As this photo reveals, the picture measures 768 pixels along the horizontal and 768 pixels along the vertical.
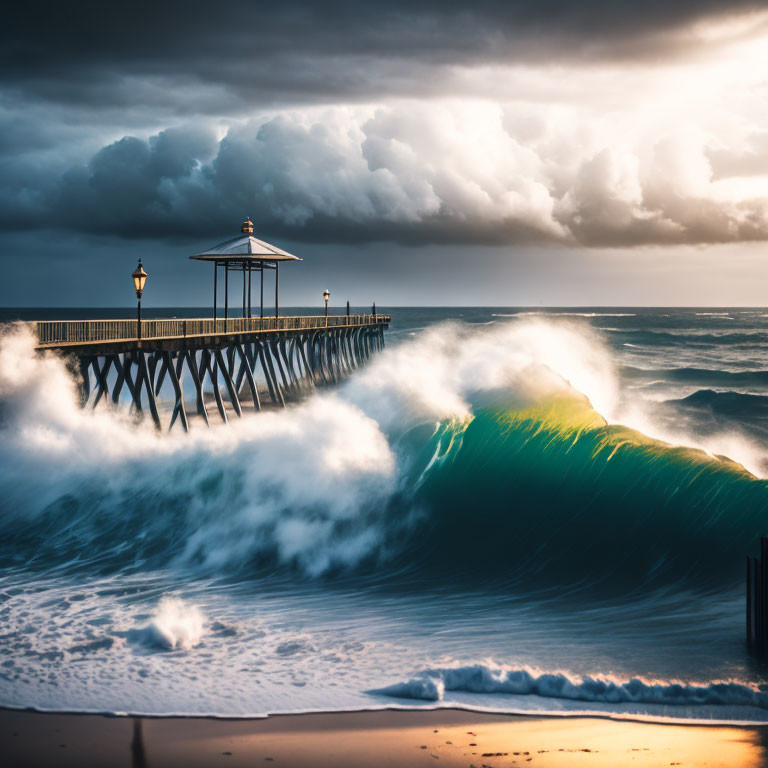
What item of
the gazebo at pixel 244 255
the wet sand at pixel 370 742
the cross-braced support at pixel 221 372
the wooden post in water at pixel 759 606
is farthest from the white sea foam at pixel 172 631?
the gazebo at pixel 244 255

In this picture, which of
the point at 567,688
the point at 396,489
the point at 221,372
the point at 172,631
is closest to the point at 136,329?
the point at 396,489

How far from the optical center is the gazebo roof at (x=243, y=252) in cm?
2967

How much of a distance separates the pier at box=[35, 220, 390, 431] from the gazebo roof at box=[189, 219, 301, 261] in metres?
0.04

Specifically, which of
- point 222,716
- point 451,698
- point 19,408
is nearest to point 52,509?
point 19,408

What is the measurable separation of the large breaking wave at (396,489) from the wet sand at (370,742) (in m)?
4.08

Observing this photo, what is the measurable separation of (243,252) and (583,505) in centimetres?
2025

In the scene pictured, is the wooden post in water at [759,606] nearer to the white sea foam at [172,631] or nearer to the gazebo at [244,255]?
the white sea foam at [172,631]

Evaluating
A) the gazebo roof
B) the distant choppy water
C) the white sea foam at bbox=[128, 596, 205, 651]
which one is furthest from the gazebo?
the white sea foam at bbox=[128, 596, 205, 651]

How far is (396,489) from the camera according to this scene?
13.3 m

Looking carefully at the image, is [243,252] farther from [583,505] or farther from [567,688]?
[567,688]

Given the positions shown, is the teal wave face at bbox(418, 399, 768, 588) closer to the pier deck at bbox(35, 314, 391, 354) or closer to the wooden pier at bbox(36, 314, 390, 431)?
the pier deck at bbox(35, 314, 391, 354)

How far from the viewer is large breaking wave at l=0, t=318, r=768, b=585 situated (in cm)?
1145

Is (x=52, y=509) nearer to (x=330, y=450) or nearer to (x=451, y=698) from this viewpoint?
(x=330, y=450)

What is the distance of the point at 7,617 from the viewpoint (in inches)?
366
